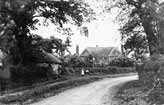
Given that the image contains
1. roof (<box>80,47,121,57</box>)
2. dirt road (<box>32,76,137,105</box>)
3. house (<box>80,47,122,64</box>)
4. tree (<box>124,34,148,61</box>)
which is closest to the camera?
dirt road (<box>32,76,137,105</box>)

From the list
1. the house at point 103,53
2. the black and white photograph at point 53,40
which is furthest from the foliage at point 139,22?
the house at point 103,53

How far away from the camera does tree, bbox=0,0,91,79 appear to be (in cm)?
2261

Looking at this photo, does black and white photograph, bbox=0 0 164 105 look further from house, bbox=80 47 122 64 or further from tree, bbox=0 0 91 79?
house, bbox=80 47 122 64

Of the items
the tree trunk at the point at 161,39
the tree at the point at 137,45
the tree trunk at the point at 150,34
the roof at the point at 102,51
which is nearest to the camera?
the tree trunk at the point at 161,39

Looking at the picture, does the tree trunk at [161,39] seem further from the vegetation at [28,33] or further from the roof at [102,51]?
the roof at [102,51]

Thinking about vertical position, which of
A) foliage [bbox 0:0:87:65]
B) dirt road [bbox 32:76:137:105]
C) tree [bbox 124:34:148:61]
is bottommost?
dirt road [bbox 32:76:137:105]

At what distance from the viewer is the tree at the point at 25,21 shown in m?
22.6

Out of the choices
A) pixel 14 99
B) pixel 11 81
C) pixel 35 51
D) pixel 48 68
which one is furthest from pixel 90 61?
pixel 14 99

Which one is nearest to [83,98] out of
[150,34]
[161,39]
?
[161,39]

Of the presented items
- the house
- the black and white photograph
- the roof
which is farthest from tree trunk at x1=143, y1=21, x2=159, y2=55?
the roof

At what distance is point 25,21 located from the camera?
25969 mm

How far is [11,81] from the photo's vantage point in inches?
985

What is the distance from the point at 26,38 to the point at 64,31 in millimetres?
5043

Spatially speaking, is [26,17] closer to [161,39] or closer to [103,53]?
[161,39]
